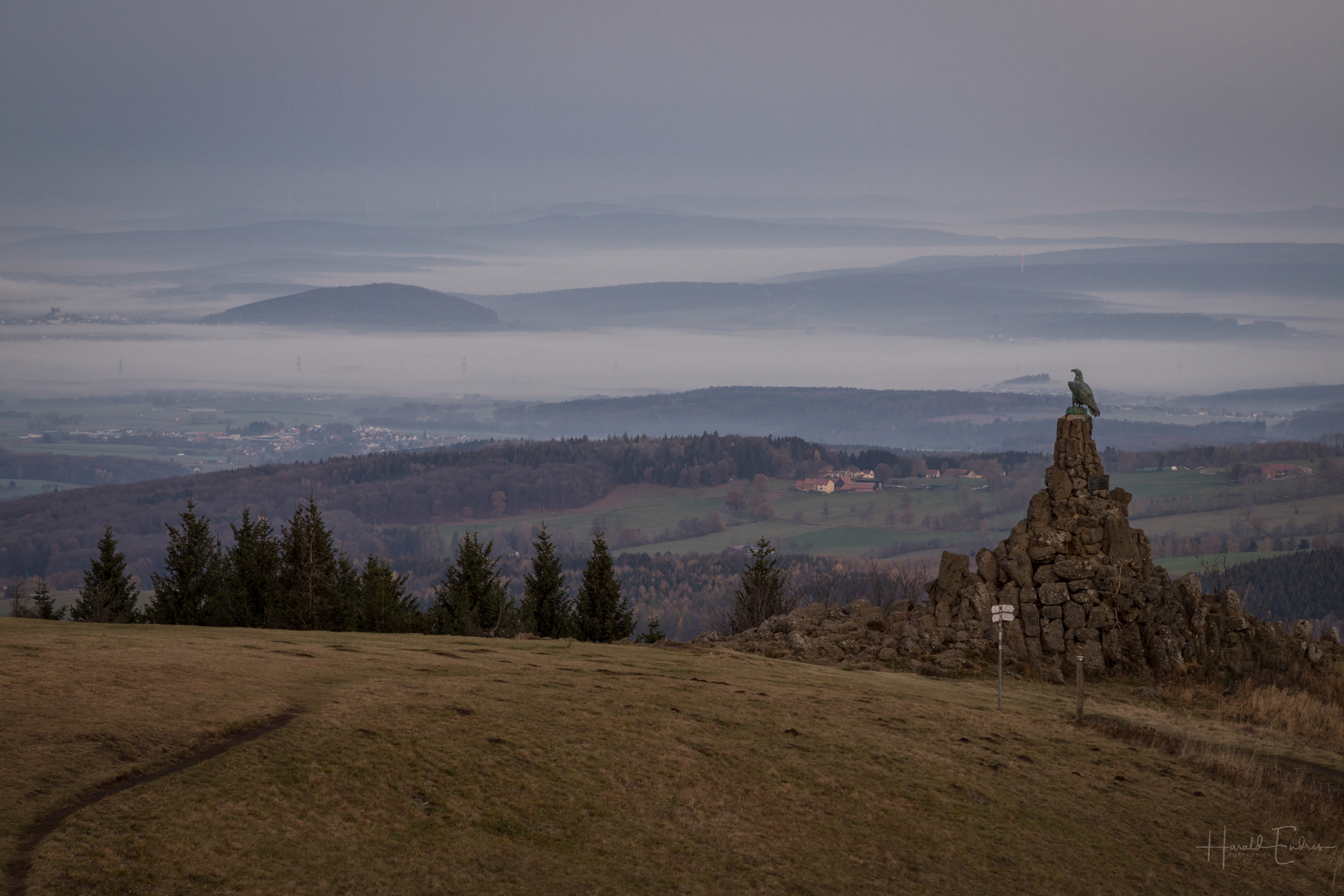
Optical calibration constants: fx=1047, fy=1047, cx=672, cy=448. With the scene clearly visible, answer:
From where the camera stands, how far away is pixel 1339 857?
27516 mm

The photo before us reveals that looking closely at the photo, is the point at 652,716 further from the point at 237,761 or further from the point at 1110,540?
the point at 1110,540

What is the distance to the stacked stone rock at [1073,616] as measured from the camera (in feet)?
174

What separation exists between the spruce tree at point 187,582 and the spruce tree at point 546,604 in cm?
2603

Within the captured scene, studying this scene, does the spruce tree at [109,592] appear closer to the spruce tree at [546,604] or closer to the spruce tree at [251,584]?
the spruce tree at [251,584]

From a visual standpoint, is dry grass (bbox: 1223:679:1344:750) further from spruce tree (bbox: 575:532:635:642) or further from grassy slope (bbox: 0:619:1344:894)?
spruce tree (bbox: 575:532:635:642)

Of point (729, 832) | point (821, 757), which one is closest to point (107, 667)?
point (729, 832)

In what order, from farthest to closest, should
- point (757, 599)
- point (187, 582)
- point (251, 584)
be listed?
point (757, 599)
point (251, 584)
point (187, 582)

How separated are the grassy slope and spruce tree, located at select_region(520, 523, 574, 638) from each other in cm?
4152

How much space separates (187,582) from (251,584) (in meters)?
4.86

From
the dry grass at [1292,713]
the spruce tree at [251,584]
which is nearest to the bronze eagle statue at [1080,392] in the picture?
the dry grass at [1292,713]

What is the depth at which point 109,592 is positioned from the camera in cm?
8312

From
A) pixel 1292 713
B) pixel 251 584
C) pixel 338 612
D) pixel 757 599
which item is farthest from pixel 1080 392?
pixel 251 584

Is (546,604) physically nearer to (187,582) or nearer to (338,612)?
(338,612)

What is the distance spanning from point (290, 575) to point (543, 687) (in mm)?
52604
